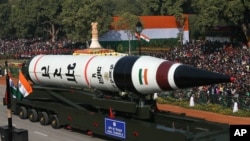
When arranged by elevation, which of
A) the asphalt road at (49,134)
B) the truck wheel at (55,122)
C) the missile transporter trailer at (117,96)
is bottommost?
the asphalt road at (49,134)

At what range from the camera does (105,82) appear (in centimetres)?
2122

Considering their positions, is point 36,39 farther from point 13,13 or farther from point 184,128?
point 184,128

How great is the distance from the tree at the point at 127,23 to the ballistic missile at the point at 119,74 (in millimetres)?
48036

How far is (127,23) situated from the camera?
74062 millimetres

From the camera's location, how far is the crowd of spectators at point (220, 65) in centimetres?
2933

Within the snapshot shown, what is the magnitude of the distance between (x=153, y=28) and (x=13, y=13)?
3331cm

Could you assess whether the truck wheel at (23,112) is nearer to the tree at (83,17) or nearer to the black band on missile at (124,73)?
the black band on missile at (124,73)

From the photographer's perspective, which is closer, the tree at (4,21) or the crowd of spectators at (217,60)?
the crowd of spectators at (217,60)

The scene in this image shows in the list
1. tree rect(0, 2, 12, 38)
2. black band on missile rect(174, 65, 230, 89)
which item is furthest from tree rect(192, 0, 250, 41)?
tree rect(0, 2, 12, 38)

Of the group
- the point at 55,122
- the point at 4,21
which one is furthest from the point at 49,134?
the point at 4,21

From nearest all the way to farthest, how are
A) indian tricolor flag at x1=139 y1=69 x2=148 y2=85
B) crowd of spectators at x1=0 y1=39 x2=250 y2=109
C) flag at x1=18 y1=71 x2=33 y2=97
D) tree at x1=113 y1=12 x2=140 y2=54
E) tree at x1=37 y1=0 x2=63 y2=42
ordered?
indian tricolor flag at x1=139 y1=69 x2=148 y2=85
flag at x1=18 y1=71 x2=33 y2=97
crowd of spectators at x1=0 y1=39 x2=250 y2=109
tree at x1=113 y1=12 x2=140 y2=54
tree at x1=37 y1=0 x2=63 y2=42

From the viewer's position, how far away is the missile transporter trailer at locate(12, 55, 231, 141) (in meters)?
17.9

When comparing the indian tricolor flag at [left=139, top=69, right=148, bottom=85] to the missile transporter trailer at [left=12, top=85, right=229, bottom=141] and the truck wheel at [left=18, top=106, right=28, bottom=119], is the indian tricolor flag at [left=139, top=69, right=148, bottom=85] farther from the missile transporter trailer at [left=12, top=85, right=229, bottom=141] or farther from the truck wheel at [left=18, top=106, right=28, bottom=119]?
the truck wheel at [left=18, top=106, right=28, bottom=119]

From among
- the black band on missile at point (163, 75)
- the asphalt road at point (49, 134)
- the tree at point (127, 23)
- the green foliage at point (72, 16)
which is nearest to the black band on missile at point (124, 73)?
the black band on missile at point (163, 75)
